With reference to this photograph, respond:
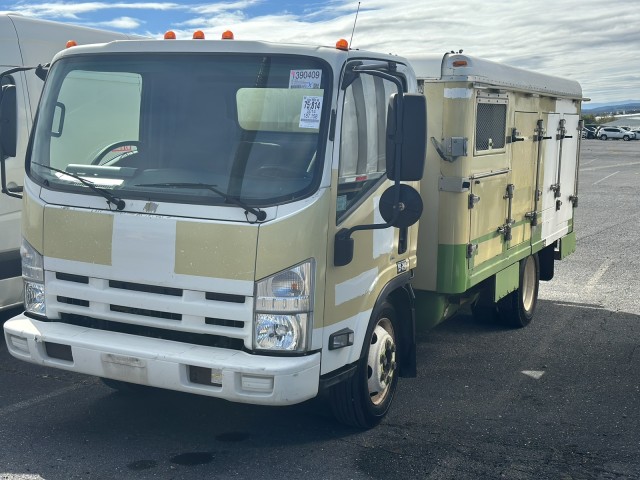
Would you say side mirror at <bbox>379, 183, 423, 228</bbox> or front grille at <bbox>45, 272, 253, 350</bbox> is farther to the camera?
side mirror at <bbox>379, 183, 423, 228</bbox>

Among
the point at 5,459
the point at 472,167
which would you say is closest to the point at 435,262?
the point at 472,167

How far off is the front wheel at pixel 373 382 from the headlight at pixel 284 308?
2.38 feet

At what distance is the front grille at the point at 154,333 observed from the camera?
14.9 ft

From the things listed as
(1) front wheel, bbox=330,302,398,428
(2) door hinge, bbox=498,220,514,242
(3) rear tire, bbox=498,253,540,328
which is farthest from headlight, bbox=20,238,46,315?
(3) rear tire, bbox=498,253,540,328

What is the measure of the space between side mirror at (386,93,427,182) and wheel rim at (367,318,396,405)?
1.13m

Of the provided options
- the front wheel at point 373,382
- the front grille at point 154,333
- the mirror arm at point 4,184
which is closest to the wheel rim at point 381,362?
the front wheel at point 373,382

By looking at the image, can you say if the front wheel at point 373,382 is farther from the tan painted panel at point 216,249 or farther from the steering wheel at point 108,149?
the steering wheel at point 108,149

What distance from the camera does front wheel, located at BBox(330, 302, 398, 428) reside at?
514 centimetres

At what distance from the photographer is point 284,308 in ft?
14.6

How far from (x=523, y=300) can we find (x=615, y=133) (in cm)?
7378

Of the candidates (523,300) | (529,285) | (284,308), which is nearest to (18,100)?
(284,308)

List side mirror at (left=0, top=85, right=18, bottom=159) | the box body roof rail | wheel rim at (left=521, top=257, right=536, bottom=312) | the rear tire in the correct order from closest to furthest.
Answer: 1. side mirror at (left=0, top=85, right=18, bottom=159)
2. the box body roof rail
3. the rear tire
4. wheel rim at (left=521, top=257, right=536, bottom=312)

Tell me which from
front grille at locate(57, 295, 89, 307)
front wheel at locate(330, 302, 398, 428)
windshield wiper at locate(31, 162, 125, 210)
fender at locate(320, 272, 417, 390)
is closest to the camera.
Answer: windshield wiper at locate(31, 162, 125, 210)

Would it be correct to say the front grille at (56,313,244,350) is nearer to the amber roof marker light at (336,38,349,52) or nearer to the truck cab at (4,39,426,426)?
the truck cab at (4,39,426,426)
